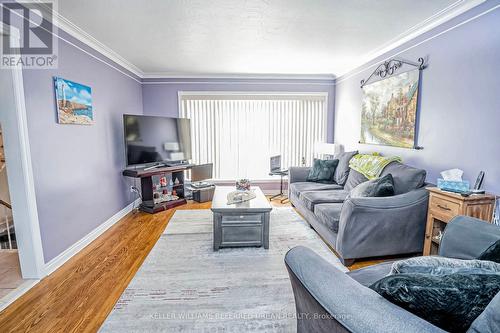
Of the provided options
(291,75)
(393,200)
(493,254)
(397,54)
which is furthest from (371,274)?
(291,75)

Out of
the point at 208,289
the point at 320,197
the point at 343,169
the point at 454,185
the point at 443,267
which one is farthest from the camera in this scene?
the point at 343,169

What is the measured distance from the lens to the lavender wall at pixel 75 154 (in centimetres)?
228

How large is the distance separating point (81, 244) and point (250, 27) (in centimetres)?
312

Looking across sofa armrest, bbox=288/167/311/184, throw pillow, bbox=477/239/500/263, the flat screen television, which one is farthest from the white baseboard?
throw pillow, bbox=477/239/500/263

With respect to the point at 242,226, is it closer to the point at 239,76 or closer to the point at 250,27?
the point at 250,27

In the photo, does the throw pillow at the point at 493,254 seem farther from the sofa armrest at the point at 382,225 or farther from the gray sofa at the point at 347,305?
the sofa armrest at the point at 382,225

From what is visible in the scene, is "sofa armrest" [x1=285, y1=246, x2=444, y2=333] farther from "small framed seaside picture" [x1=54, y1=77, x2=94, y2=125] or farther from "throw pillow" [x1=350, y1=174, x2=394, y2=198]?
"small framed seaside picture" [x1=54, y1=77, x2=94, y2=125]

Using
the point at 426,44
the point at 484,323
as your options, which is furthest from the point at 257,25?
the point at 484,323

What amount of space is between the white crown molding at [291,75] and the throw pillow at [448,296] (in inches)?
101

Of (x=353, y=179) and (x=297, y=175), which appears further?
(x=297, y=175)

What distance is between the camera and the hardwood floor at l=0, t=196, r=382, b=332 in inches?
68.1

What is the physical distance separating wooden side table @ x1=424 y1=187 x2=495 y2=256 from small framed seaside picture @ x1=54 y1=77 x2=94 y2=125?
3.76 m

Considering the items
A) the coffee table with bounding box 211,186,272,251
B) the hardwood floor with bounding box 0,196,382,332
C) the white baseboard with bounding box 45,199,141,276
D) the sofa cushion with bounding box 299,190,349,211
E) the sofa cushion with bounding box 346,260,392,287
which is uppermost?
the sofa cushion with bounding box 299,190,349,211

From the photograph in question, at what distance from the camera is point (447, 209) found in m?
2.11
